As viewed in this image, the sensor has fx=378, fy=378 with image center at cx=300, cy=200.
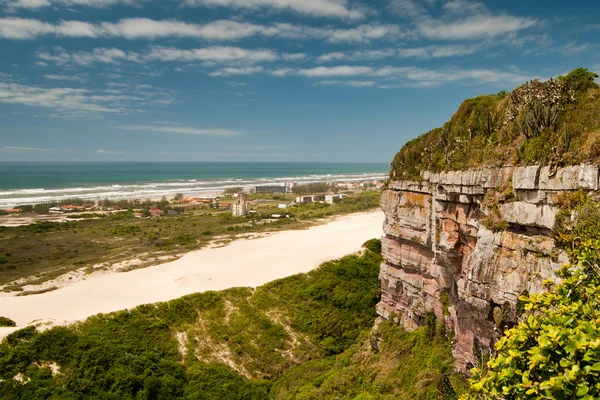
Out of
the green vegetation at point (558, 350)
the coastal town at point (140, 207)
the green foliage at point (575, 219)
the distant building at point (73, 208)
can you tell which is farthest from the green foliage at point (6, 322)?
the distant building at point (73, 208)

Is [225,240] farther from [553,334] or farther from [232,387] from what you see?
[553,334]

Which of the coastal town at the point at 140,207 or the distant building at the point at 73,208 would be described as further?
the distant building at the point at 73,208

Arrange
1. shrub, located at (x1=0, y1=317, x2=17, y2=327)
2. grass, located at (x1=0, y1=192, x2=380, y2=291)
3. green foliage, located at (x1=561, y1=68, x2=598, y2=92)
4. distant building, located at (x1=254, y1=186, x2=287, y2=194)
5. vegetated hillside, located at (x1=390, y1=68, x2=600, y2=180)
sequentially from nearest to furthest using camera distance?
vegetated hillside, located at (x1=390, y1=68, x2=600, y2=180), green foliage, located at (x1=561, y1=68, x2=598, y2=92), shrub, located at (x1=0, y1=317, x2=17, y2=327), grass, located at (x1=0, y1=192, x2=380, y2=291), distant building, located at (x1=254, y1=186, x2=287, y2=194)

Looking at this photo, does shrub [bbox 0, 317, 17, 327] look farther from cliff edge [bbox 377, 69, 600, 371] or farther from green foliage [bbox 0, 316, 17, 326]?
cliff edge [bbox 377, 69, 600, 371]

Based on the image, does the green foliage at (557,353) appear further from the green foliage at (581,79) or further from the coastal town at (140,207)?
the coastal town at (140,207)

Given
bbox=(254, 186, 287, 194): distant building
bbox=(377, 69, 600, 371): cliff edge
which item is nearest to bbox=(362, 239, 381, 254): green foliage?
bbox=(377, 69, 600, 371): cliff edge

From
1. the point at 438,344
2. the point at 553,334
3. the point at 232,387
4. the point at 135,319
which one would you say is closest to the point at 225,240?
the point at 135,319

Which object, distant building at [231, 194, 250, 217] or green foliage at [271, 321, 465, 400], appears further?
distant building at [231, 194, 250, 217]
